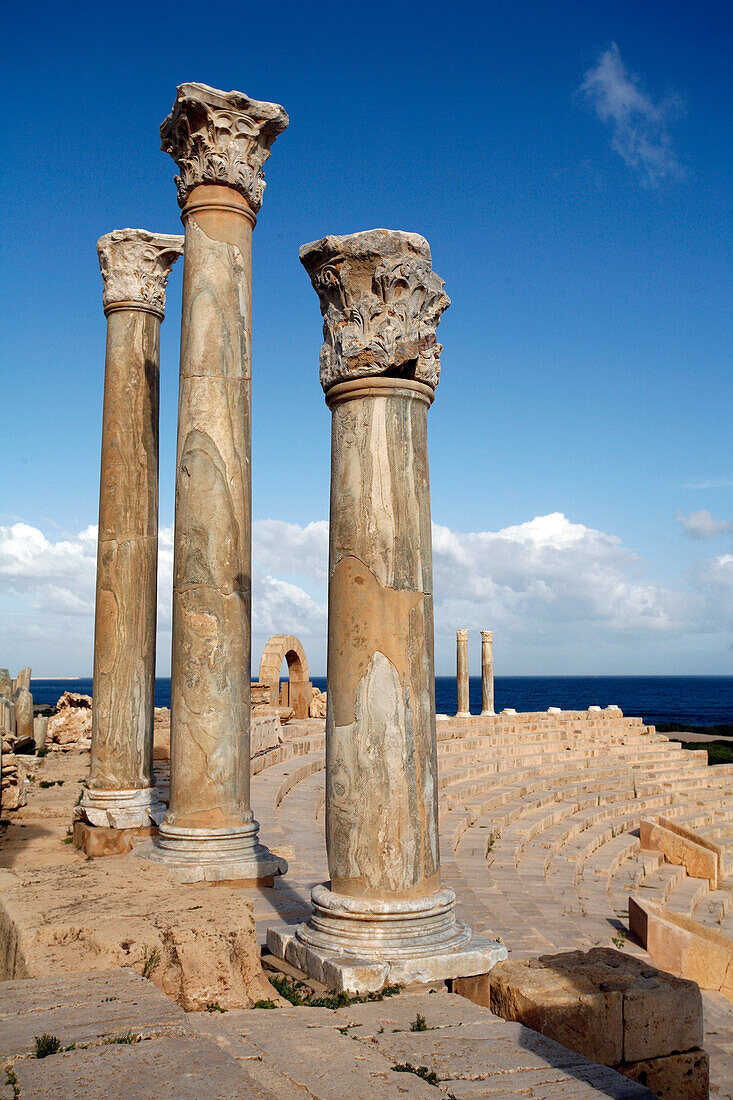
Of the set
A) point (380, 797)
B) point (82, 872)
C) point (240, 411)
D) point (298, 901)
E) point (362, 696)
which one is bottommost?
point (298, 901)

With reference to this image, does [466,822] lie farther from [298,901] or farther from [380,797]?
→ [380,797]

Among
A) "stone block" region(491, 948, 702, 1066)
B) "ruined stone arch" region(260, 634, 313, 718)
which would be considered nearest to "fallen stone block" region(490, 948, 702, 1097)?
"stone block" region(491, 948, 702, 1066)

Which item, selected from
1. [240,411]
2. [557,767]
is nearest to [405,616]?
[240,411]

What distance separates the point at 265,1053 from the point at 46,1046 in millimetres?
1107

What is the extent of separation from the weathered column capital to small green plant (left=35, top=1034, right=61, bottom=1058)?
9510 millimetres

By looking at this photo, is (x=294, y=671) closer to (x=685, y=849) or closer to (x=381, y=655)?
(x=685, y=849)

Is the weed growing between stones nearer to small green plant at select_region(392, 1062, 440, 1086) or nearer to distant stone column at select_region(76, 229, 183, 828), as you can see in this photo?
small green plant at select_region(392, 1062, 440, 1086)

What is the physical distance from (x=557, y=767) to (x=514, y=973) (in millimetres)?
17527

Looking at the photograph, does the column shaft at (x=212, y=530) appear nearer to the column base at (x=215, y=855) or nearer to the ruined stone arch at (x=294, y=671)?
the column base at (x=215, y=855)

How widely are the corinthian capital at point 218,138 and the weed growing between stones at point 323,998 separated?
771 centimetres

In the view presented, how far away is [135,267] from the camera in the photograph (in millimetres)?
11750

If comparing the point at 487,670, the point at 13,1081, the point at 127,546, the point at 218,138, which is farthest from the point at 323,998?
the point at 487,670

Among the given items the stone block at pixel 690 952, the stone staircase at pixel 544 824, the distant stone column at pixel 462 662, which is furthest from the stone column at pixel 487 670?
the stone block at pixel 690 952

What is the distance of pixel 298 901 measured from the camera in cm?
831
